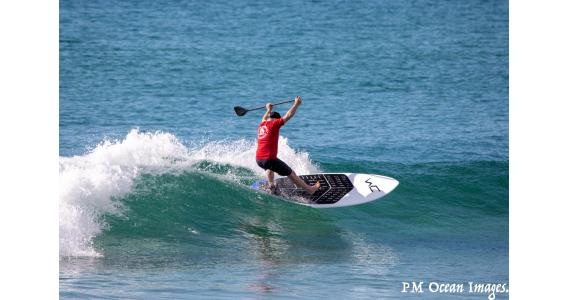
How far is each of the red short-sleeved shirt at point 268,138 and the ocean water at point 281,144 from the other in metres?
1.05

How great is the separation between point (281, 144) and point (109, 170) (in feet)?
10.9

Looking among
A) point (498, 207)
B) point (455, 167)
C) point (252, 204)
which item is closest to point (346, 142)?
point (455, 167)

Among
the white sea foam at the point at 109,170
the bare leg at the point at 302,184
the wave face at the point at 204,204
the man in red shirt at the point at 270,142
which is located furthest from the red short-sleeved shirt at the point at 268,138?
A: the white sea foam at the point at 109,170

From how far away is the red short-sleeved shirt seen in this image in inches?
397

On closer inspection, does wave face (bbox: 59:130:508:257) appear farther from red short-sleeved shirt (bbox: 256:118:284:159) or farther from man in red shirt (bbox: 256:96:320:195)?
red short-sleeved shirt (bbox: 256:118:284:159)

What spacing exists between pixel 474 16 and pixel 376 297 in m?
25.6

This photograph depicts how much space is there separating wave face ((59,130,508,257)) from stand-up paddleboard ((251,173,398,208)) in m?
0.33

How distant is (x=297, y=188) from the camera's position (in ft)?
36.4

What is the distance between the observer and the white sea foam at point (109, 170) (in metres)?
9.33

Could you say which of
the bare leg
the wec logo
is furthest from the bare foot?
the wec logo

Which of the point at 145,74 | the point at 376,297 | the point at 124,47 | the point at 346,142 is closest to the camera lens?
the point at 376,297

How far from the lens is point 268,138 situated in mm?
10180

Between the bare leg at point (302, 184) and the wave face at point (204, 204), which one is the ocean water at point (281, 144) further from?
the bare leg at point (302, 184)
